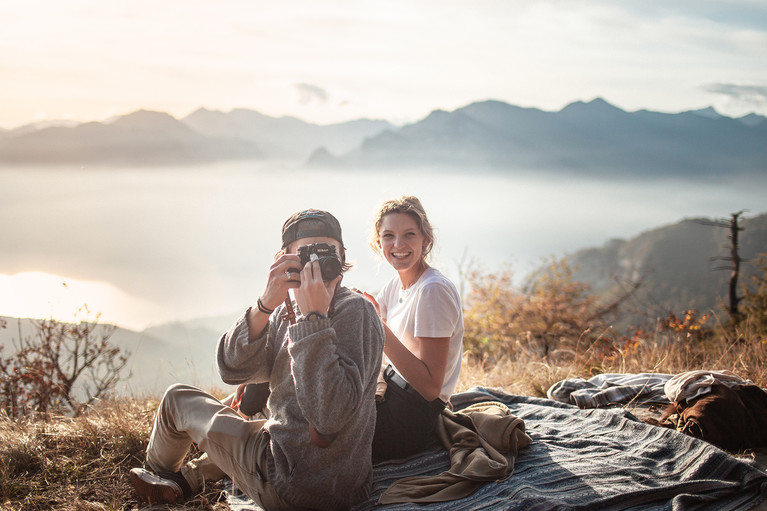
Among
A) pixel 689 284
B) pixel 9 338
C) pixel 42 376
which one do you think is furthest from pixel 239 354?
pixel 689 284

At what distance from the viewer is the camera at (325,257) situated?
7.80ft

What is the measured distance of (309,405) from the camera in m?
2.25

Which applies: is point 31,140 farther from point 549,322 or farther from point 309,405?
point 309,405

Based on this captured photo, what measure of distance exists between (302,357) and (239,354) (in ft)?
1.61

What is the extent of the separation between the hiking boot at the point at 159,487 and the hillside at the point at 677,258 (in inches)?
1953

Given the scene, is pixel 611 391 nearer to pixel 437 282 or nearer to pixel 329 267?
pixel 437 282

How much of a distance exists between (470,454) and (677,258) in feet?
237

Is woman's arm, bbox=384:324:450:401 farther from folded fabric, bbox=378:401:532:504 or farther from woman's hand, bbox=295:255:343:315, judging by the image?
woman's hand, bbox=295:255:343:315

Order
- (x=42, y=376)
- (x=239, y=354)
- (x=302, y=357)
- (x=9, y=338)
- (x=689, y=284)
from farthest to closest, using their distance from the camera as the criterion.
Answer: (x=689, y=284), (x=9, y=338), (x=42, y=376), (x=239, y=354), (x=302, y=357)

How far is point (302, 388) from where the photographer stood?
88.0 inches

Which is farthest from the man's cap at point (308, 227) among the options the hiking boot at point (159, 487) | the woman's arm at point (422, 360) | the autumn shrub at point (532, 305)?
the autumn shrub at point (532, 305)

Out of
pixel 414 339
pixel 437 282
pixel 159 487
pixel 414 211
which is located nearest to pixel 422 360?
pixel 414 339

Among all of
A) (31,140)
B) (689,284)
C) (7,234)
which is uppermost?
(31,140)

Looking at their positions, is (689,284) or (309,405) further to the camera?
(689,284)
